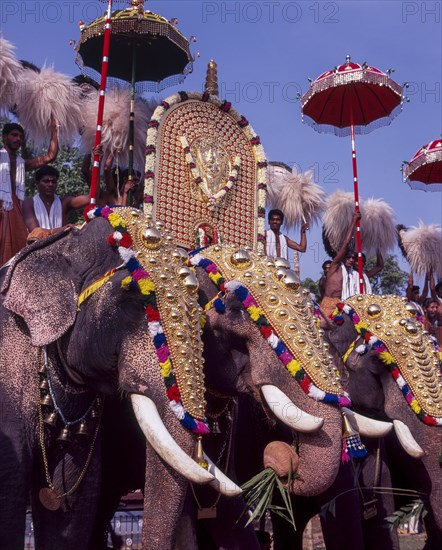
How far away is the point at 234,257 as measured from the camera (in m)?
4.48

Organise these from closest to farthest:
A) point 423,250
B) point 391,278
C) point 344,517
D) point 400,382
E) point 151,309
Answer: point 151,309 < point 344,517 < point 400,382 < point 423,250 < point 391,278

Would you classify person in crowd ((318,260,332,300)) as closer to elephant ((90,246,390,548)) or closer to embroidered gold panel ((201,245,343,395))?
embroidered gold panel ((201,245,343,395))

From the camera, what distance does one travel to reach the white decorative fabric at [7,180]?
5.43 metres

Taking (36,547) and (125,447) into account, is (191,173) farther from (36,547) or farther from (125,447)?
(36,547)

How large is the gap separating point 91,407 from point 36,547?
0.70 meters

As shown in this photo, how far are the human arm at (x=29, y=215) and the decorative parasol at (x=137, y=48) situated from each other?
3.01 feet

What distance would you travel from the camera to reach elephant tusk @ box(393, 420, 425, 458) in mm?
4836

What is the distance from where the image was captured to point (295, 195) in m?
7.93

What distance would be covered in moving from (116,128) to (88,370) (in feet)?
10.7

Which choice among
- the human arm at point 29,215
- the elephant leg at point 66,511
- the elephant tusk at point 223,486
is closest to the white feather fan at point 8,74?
the human arm at point 29,215

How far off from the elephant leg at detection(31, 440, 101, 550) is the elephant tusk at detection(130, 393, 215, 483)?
0.73 meters

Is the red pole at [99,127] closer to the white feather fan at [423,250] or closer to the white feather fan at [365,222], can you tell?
the white feather fan at [365,222]

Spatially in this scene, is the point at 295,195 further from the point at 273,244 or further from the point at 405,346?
the point at 405,346

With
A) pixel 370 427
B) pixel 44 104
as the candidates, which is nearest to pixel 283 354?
pixel 370 427
